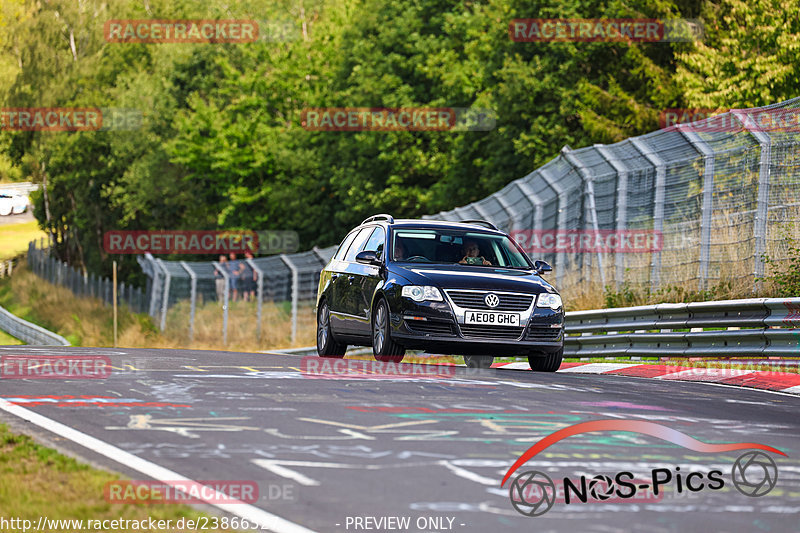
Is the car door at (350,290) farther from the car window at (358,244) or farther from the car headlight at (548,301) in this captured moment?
the car headlight at (548,301)

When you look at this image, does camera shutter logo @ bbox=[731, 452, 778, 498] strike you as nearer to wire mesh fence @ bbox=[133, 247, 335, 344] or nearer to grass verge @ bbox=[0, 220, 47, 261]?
wire mesh fence @ bbox=[133, 247, 335, 344]

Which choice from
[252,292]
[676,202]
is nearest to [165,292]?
[252,292]

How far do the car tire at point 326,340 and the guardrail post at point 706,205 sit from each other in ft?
17.5

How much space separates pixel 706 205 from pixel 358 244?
5174 mm

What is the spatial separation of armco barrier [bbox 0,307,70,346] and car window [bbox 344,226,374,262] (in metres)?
33.1

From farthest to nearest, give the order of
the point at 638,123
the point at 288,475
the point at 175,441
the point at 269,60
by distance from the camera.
→ the point at 269,60, the point at 638,123, the point at 175,441, the point at 288,475

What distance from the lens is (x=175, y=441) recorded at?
7.71 metres

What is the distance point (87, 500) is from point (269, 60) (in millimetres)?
59520

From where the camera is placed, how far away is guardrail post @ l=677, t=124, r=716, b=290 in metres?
17.8

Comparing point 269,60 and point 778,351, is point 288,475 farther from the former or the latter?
point 269,60

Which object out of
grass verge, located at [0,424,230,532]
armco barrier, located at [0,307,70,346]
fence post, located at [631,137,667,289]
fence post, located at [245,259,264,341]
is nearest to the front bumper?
fence post, located at [631,137,667,289]

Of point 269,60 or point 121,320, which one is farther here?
point 269,60

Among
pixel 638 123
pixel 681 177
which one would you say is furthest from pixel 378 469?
pixel 638 123

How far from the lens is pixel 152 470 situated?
6.70 metres
